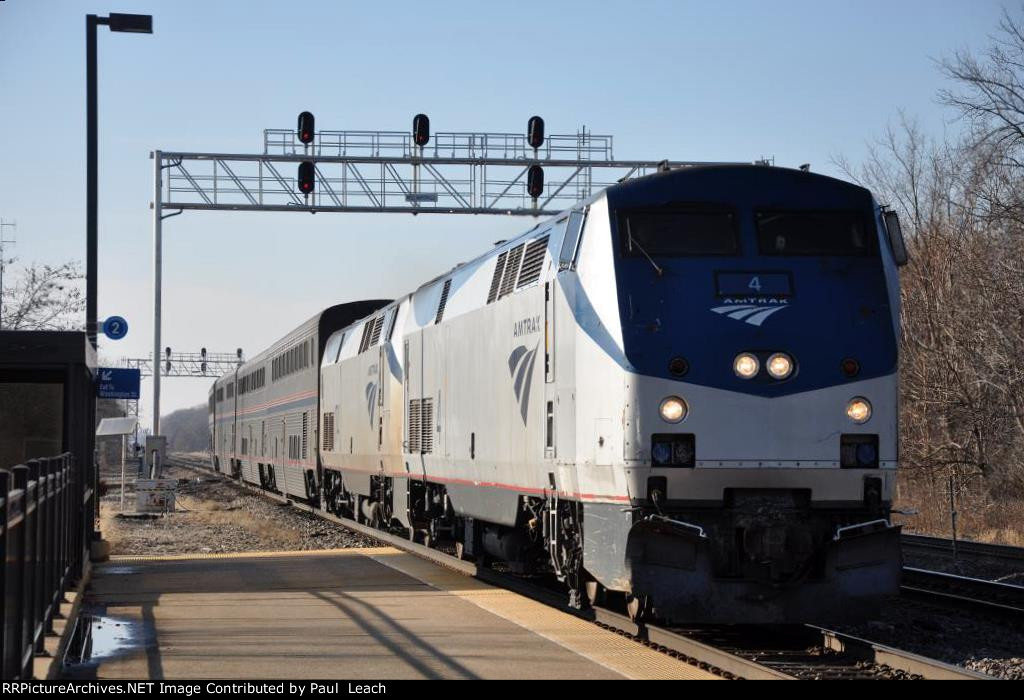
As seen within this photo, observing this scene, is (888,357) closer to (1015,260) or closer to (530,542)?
(530,542)

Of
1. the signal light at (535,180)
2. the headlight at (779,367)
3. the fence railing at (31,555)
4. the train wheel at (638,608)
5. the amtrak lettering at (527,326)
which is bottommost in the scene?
the train wheel at (638,608)

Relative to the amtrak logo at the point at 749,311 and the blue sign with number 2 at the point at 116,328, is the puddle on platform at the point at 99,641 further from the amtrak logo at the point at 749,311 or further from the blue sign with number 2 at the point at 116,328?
the blue sign with number 2 at the point at 116,328

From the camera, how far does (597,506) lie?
10.4 meters

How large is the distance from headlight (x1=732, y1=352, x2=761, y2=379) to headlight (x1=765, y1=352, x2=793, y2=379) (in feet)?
0.30

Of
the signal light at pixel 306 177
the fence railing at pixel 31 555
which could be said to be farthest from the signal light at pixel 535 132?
the fence railing at pixel 31 555

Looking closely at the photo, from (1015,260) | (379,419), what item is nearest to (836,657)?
(379,419)

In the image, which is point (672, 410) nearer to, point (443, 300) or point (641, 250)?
point (641, 250)

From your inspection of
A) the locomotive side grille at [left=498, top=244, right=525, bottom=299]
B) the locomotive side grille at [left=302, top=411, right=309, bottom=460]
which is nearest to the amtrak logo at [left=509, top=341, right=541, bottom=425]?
the locomotive side grille at [left=498, top=244, right=525, bottom=299]

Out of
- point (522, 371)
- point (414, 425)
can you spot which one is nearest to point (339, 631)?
point (522, 371)

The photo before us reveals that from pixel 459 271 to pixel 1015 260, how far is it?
47.0 ft

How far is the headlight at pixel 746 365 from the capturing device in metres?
9.93

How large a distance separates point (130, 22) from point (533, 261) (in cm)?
978

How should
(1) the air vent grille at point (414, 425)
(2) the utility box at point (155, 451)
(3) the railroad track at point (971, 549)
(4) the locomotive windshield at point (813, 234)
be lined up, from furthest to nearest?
(2) the utility box at point (155, 451) < (3) the railroad track at point (971, 549) < (1) the air vent grille at point (414, 425) < (4) the locomotive windshield at point (813, 234)

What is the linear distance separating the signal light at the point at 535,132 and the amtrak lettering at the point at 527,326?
13.3 meters
